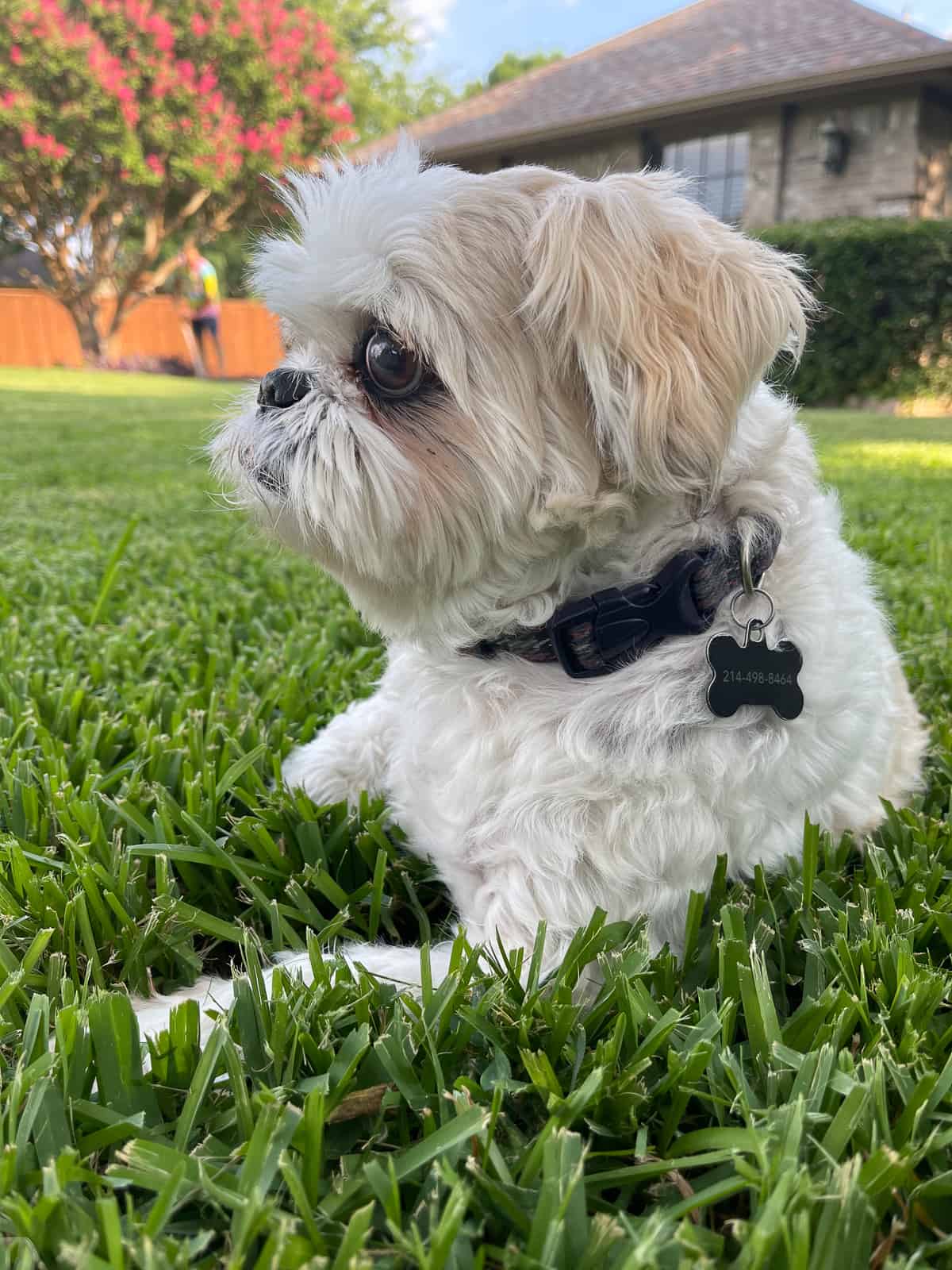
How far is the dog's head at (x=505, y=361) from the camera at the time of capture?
1.71 m

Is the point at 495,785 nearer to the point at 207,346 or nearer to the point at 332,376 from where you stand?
the point at 332,376

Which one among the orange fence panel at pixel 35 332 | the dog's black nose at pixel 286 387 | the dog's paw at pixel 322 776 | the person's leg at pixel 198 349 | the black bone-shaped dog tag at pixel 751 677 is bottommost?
the person's leg at pixel 198 349

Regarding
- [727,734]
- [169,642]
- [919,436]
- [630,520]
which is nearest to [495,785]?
[727,734]

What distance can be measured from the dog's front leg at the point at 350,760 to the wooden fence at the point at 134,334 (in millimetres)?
29784

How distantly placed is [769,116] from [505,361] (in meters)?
19.5

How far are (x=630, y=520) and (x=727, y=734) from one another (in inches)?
18.2

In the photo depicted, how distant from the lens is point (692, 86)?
1914cm

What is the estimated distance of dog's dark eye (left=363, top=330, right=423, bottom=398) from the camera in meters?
1.83

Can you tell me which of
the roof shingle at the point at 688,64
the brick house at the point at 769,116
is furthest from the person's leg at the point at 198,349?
the brick house at the point at 769,116

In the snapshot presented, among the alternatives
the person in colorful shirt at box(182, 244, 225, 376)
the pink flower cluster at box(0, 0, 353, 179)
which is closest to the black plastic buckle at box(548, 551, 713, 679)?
the pink flower cluster at box(0, 0, 353, 179)

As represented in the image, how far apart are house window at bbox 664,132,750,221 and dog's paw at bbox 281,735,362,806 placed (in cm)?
1851

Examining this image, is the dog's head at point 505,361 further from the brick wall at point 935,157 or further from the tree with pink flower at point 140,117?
the tree with pink flower at point 140,117

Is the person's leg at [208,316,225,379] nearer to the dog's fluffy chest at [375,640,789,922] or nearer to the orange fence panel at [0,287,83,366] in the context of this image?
the orange fence panel at [0,287,83,366]

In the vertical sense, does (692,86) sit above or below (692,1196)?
above
